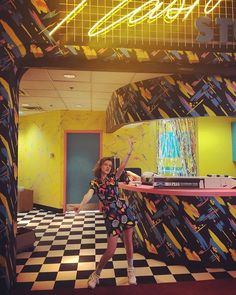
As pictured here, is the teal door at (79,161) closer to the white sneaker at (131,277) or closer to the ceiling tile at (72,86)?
the ceiling tile at (72,86)

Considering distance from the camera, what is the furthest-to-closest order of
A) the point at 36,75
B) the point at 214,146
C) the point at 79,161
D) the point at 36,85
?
the point at 79,161 → the point at 214,146 → the point at 36,85 → the point at 36,75

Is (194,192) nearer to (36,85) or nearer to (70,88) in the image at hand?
(70,88)

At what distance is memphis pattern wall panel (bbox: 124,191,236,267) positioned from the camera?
3580 millimetres

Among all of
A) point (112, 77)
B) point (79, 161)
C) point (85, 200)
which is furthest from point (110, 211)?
point (79, 161)

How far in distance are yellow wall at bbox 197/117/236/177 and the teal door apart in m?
2.89

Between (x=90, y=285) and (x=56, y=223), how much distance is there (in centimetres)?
337

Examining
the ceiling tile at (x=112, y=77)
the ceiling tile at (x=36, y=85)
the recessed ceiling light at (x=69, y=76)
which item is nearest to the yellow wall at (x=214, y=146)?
the ceiling tile at (x=112, y=77)

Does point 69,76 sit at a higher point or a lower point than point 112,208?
higher

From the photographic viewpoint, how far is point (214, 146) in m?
6.88

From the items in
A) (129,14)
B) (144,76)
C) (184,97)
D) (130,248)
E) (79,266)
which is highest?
(129,14)

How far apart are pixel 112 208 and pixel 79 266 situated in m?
1.26

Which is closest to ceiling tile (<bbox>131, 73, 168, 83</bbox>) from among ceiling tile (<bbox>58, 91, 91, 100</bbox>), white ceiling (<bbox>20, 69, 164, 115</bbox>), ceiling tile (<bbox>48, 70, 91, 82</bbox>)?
white ceiling (<bbox>20, 69, 164, 115</bbox>)

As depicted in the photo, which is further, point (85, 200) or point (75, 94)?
point (75, 94)

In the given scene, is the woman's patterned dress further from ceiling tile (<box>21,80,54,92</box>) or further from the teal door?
the teal door
